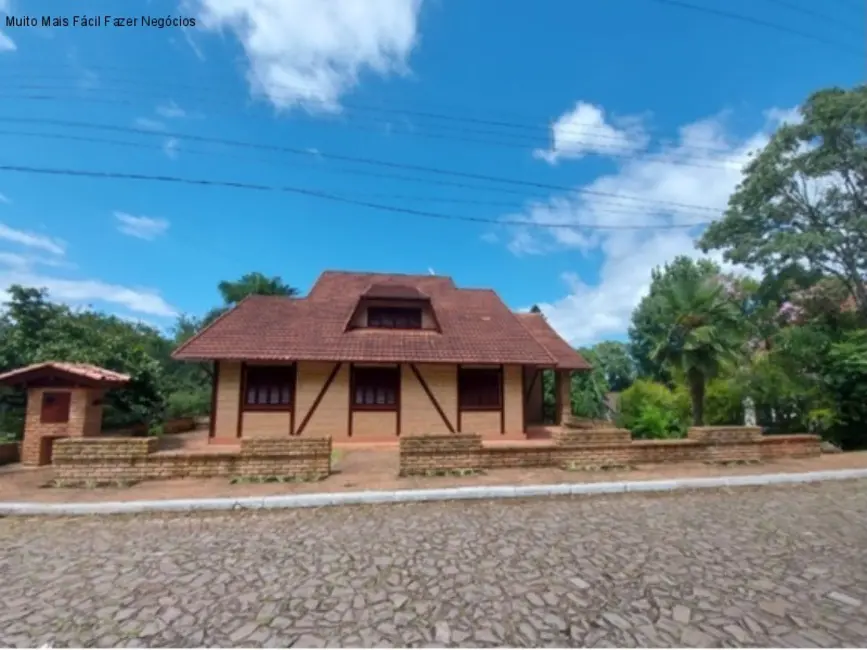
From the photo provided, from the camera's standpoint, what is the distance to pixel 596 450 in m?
8.85

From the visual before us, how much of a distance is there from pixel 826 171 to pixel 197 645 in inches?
897

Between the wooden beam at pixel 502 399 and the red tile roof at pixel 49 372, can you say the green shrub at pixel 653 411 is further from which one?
the red tile roof at pixel 49 372

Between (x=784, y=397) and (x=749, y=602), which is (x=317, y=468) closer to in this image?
(x=749, y=602)

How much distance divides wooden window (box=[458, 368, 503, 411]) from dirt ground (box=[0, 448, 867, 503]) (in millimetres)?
4428

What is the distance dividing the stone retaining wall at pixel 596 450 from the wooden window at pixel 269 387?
6051 mm

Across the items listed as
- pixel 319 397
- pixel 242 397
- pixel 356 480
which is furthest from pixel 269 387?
pixel 356 480

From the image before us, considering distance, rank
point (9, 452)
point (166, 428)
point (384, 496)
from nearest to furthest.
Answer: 1. point (384, 496)
2. point (9, 452)
3. point (166, 428)

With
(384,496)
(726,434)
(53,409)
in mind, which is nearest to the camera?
(384,496)

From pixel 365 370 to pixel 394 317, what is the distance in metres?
2.40

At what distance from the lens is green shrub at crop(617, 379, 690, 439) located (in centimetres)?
1316

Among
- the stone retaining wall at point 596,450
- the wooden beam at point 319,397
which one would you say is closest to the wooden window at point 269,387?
the wooden beam at point 319,397

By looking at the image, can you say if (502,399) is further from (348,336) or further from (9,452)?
(9,452)

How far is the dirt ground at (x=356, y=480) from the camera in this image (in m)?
6.91

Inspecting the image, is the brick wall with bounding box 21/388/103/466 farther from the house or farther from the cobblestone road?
the cobblestone road
